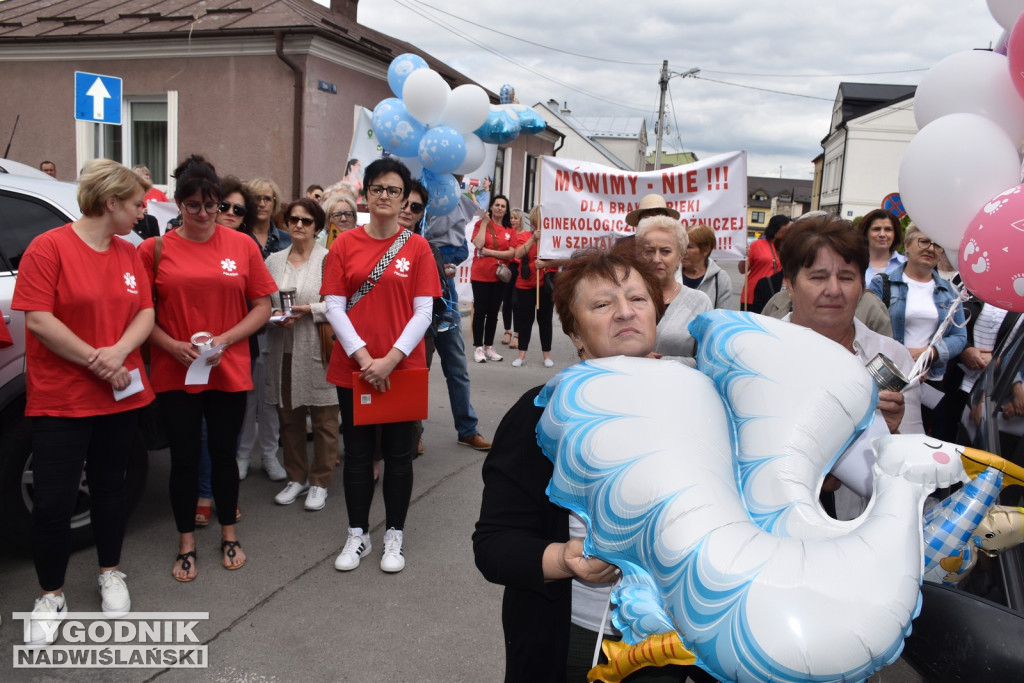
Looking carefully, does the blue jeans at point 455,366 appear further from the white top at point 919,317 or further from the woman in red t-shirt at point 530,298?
the woman in red t-shirt at point 530,298

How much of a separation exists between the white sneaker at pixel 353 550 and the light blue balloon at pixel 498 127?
3646mm

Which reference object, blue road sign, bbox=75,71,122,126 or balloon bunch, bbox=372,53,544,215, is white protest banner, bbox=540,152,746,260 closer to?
balloon bunch, bbox=372,53,544,215

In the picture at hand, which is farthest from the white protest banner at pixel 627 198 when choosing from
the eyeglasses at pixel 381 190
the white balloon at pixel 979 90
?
the white balloon at pixel 979 90

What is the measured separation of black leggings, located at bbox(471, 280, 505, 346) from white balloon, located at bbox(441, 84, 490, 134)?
11.4 feet

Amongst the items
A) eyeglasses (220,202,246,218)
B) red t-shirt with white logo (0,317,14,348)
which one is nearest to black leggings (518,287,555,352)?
eyeglasses (220,202,246,218)

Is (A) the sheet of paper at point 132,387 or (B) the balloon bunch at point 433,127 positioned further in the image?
(B) the balloon bunch at point 433,127

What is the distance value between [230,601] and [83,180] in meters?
1.95

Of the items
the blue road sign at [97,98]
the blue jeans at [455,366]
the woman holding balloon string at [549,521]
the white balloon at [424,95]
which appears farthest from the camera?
the blue road sign at [97,98]

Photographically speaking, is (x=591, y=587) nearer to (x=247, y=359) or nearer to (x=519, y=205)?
(x=247, y=359)

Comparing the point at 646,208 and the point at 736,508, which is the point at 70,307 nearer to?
the point at 736,508

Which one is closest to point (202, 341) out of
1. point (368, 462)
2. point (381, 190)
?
point (368, 462)

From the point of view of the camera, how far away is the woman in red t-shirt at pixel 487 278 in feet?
29.8

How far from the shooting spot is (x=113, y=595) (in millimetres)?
3326

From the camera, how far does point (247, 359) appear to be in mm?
3777
